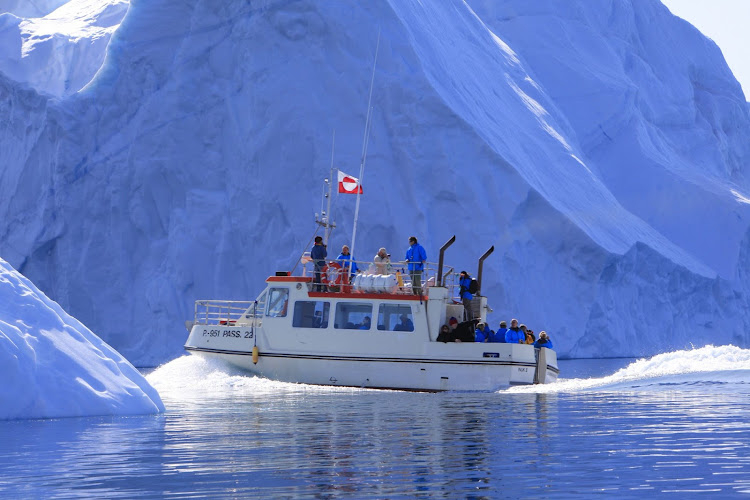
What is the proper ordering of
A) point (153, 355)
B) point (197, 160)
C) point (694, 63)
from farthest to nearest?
point (694, 63), point (197, 160), point (153, 355)

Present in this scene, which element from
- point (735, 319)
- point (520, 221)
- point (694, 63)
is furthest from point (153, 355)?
point (694, 63)

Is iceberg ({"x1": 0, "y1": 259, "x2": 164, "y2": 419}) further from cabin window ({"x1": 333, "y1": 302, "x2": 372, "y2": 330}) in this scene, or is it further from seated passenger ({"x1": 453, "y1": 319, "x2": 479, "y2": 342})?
seated passenger ({"x1": 453, "y1": 319, "x2": 479, "y2": 342})

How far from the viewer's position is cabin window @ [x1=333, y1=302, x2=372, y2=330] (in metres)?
20.8

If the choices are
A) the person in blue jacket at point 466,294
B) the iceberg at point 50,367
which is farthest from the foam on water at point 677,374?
the iceberg at point 50,367

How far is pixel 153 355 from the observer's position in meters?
31.8

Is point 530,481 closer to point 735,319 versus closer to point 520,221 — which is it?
point 520,221

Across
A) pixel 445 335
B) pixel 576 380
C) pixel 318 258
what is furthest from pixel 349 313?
pixel 576 380

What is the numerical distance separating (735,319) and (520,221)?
11.6m

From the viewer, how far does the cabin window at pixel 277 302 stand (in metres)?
21.4

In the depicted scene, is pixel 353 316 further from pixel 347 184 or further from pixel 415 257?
pixel 347 184

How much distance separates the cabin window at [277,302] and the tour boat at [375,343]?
20mm

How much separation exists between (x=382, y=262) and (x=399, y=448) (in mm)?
10776

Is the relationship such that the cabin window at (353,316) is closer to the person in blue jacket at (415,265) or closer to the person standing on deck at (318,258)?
the person standing on deck at (318,258)

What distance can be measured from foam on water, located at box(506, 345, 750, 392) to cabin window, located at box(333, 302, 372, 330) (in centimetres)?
311
